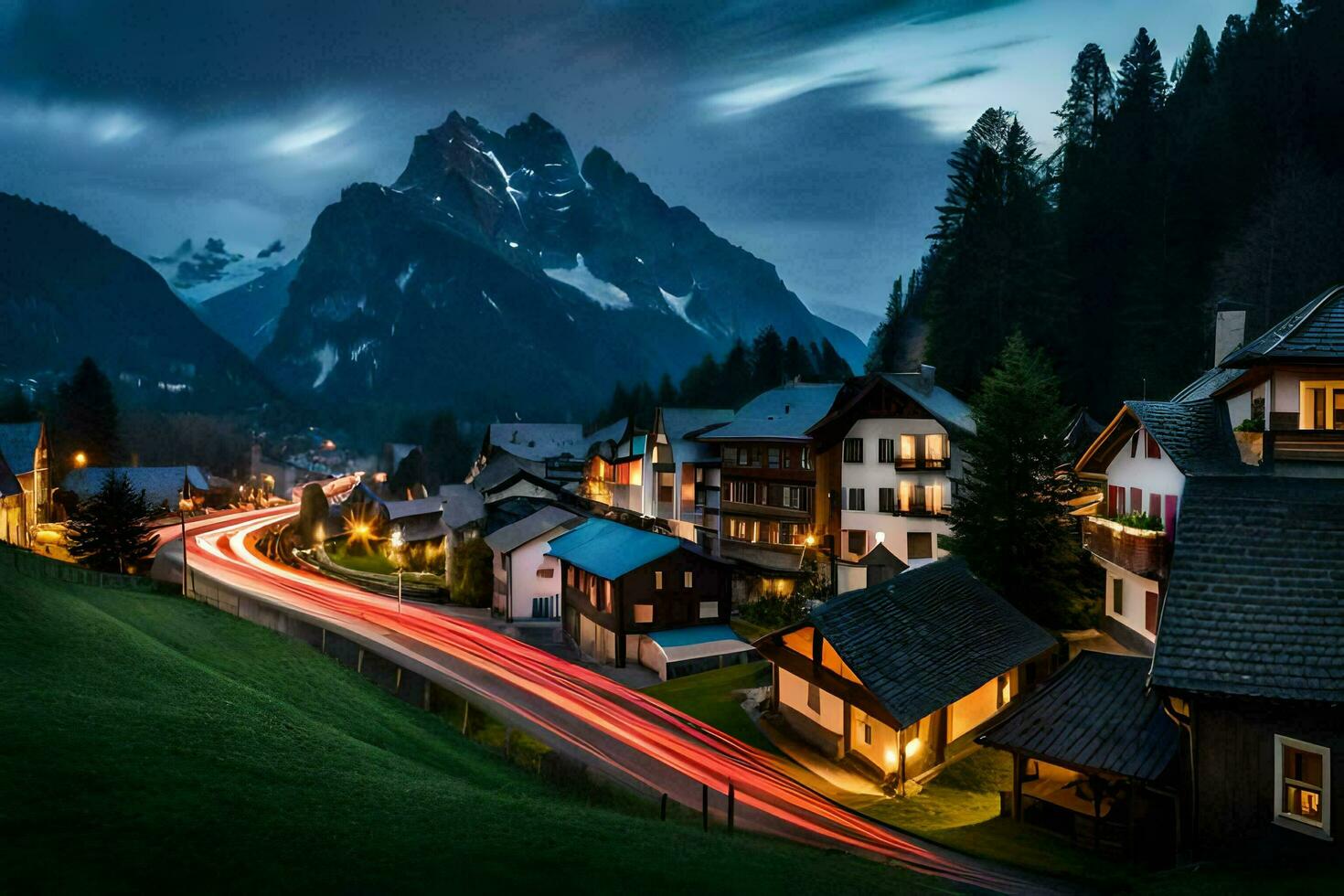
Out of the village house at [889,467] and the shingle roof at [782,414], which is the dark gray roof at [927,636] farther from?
the shingle roof at [782,414]

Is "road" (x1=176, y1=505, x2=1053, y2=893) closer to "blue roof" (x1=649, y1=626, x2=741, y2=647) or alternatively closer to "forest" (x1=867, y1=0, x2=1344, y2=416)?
"blue roof" (x1=649, y1=626, x2=741, y2=647)

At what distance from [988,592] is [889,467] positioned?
21077 millimetres

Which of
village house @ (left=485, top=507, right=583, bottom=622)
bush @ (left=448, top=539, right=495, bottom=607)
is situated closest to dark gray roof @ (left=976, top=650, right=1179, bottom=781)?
village house @ (left=485, top=507, right=583, bottom=622)

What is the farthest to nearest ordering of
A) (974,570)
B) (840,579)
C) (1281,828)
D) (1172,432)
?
(840,579), (974,570), (1172,432), (1281,828)

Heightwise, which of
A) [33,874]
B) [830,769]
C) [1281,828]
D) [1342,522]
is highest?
[1342,522]

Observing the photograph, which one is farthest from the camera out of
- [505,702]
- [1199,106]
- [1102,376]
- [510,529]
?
[1199,106]

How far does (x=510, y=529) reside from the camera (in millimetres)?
58219

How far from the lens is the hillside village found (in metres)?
16.5

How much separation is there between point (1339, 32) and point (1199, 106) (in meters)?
10.3

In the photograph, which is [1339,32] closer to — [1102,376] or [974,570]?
[1102,376]

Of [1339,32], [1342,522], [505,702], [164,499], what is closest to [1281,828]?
[1342,522]

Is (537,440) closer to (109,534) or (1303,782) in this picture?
(109,534)

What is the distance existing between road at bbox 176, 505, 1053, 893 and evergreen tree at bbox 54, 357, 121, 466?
59906mm

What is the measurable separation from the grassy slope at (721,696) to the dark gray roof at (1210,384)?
21634 mm
